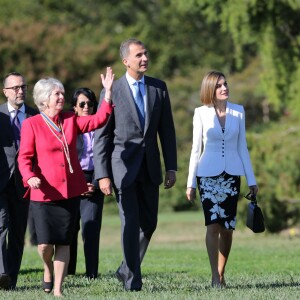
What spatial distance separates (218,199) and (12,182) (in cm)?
217

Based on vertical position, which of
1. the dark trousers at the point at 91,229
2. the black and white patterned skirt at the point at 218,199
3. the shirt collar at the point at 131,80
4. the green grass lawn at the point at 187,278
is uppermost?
the shirt collar at the point at 131,80

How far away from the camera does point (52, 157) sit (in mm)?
10062

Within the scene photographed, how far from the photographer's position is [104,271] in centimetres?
1418

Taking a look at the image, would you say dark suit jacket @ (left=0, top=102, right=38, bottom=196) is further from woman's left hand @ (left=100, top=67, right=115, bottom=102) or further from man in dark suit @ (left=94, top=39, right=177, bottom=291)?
woman's left hand @ (left=100, top=67, right=115, bottom=102)

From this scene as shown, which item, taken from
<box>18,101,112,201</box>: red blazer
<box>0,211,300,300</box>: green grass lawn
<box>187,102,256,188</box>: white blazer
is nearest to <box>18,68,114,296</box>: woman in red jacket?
<box>18,101,112,201</box>: red blazer

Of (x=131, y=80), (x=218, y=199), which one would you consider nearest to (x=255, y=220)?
(x=218, y=199)

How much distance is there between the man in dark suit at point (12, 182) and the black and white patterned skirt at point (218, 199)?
6.34 ft

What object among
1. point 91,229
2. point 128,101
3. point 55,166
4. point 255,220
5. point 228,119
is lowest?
point 91,229

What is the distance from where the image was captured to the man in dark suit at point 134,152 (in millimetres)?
10461

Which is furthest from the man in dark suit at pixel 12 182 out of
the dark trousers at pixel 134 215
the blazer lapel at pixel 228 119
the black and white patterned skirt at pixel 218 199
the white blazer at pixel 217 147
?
the blazer lapel at pixel 228 119

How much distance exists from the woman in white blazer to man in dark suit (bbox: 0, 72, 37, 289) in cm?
183

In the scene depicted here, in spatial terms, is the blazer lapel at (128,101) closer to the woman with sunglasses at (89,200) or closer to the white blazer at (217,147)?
the white blazer at (217,147)

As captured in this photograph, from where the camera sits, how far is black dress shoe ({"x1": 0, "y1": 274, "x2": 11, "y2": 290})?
11.0 meters

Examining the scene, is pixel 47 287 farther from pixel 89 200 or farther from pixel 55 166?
pixel 89 200
